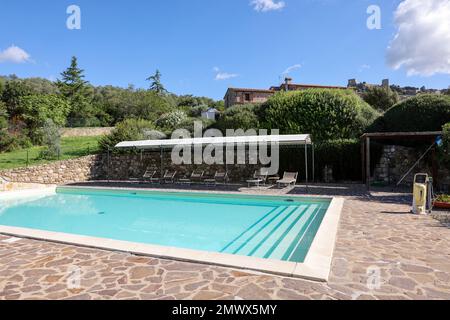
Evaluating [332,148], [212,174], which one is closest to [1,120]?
[212,174]

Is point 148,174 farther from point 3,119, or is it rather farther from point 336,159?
point 3,119

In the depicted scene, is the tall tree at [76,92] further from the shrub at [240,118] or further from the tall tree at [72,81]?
the shrub at [240,118]

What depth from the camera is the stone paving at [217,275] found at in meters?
3.30

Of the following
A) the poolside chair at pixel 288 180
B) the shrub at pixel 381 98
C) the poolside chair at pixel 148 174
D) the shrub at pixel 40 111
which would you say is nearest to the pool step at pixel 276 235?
the poolside chair at pixel 288 180

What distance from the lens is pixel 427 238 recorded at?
17.4 ft

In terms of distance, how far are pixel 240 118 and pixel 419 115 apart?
10.9 m

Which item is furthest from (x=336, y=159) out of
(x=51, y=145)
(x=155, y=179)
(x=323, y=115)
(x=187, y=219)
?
(x=51, y=145)

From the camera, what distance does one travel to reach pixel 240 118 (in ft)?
68.9

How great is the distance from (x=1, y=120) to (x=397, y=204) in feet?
90.2

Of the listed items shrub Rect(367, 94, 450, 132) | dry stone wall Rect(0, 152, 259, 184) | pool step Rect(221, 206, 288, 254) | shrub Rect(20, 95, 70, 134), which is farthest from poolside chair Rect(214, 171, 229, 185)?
shrub Rect(20, 95, 70, 134)

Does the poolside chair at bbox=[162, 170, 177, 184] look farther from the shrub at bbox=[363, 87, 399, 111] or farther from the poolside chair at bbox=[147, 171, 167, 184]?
the shrub at bbox=[363, 87, 399, 111]

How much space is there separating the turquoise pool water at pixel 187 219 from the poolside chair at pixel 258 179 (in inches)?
99.0
